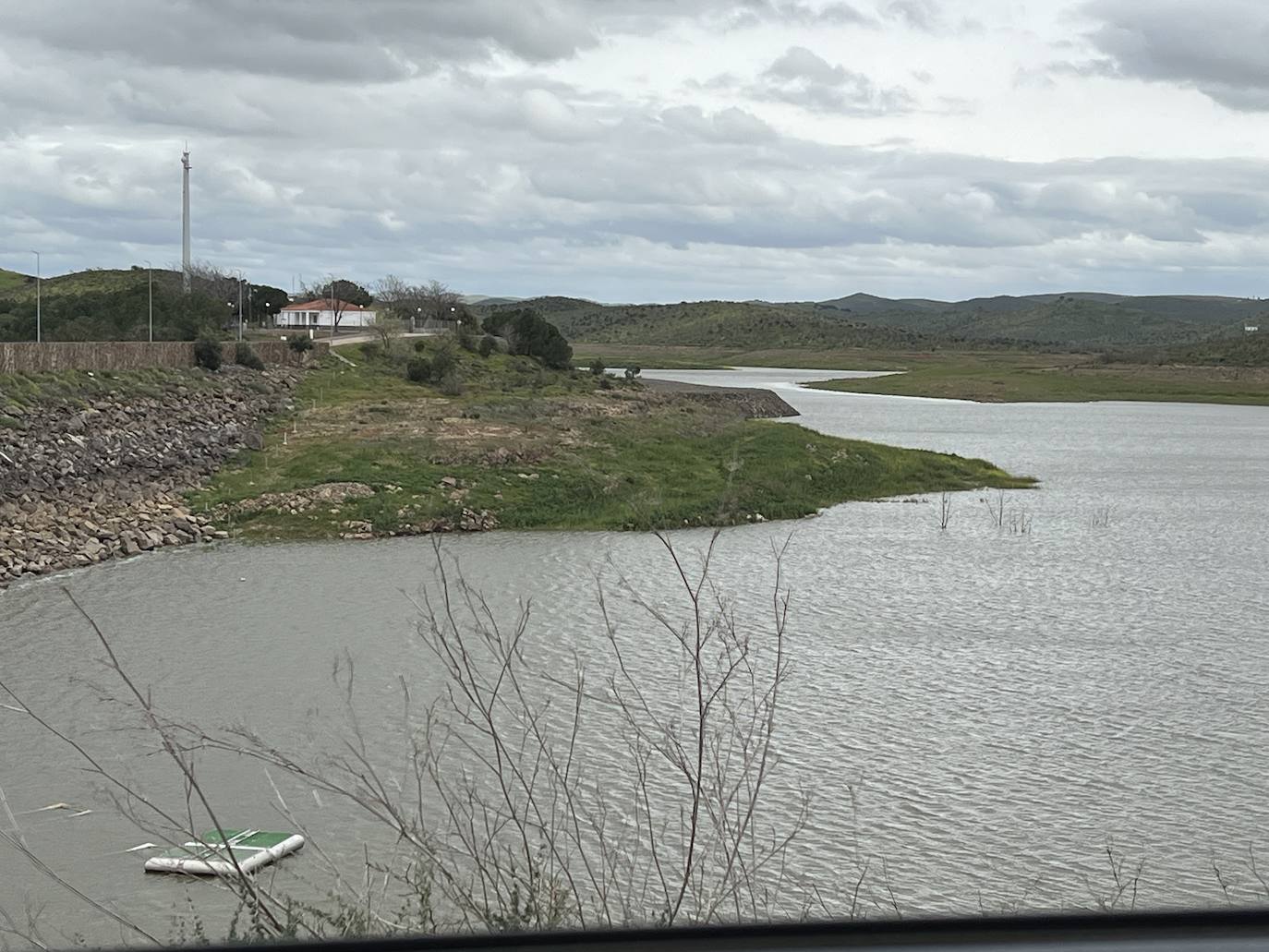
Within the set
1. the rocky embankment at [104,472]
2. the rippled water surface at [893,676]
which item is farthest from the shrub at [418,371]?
the rippled water surface at [893,676]

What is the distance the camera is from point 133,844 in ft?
31.6

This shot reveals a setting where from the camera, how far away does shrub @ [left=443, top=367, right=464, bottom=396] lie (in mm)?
45991

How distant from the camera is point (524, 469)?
30078mm

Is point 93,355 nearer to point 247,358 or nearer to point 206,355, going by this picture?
point 206,355

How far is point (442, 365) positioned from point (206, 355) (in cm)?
985

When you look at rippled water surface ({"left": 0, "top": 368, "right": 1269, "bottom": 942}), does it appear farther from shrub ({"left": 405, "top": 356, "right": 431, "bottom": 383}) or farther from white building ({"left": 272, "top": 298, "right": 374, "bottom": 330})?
white building ({"left": 272, "top": 298, "right": 374, "bottom": 330})

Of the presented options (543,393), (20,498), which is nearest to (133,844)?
(20,498)

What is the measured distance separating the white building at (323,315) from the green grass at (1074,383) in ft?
96.2

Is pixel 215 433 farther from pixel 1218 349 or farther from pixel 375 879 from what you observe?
pixel 1218 349

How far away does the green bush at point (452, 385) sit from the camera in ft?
151

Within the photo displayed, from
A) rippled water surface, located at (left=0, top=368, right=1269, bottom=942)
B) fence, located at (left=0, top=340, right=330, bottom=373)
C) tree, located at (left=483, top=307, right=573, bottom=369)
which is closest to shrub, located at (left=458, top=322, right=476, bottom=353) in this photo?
tree, located at (left=483, top=307, right=573, bottom=369)

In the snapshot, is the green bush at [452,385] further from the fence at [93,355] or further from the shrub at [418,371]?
the fence at [93,355]

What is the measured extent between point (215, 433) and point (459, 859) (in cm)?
2582

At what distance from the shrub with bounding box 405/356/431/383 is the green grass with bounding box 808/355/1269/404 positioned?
4086 cm
